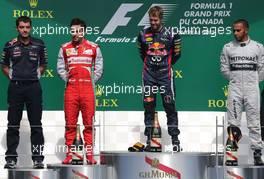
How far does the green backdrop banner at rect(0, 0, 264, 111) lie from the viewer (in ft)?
45.9

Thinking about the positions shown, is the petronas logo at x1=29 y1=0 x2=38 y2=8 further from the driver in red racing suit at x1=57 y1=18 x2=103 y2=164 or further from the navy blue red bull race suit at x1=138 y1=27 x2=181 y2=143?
the navy blue red bull race suit at x1=138 y1=27 x2=181 y2=143

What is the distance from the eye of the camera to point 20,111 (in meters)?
12.7

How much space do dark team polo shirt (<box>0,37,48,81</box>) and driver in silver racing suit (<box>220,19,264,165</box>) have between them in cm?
212

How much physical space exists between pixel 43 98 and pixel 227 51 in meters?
2.58

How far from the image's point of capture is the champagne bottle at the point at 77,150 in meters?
12.0

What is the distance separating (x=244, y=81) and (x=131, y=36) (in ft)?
6.66

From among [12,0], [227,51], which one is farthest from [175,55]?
[12,0]

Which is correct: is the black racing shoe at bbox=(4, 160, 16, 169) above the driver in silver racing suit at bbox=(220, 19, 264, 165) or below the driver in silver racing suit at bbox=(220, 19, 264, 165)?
below

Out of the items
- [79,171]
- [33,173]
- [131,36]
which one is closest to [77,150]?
[79,171]

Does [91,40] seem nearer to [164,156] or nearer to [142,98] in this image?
[142,98]

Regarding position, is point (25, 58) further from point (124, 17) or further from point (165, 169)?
point (165, 169)

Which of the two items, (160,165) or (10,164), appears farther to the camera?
(10,164)

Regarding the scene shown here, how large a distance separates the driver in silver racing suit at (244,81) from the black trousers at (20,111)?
2152mm

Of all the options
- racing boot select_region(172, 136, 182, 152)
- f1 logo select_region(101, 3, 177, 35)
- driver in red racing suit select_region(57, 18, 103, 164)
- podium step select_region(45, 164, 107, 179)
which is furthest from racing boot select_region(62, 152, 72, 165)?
f1 logo select_region(101, 3, 177, 35)
